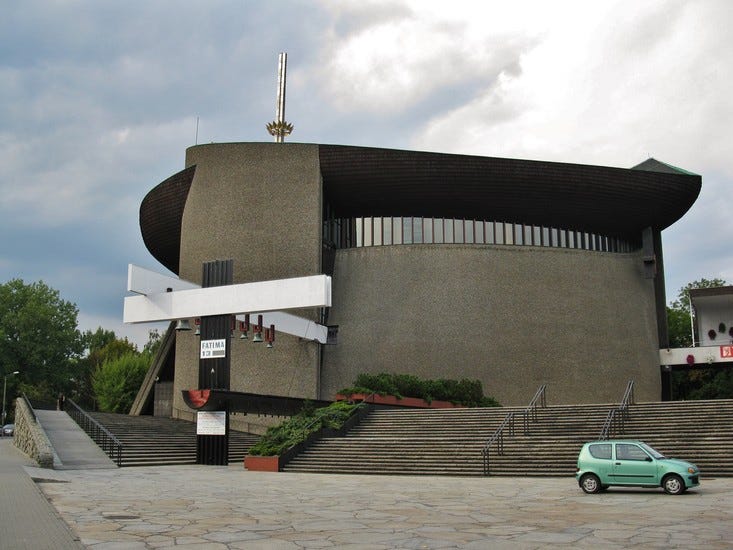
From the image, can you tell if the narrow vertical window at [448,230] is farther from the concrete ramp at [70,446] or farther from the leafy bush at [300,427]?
the concrete ramp at [70,446]

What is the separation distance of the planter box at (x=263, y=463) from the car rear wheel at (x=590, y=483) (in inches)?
390

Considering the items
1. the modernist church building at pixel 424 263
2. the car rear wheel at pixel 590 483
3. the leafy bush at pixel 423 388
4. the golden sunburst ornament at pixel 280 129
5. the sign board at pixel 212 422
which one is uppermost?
the golden sunburst ornament at pixel 280 129

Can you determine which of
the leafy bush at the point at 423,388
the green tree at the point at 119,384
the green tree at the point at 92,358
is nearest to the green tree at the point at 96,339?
the green tree at the point at 92,358

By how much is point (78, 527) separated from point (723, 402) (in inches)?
679

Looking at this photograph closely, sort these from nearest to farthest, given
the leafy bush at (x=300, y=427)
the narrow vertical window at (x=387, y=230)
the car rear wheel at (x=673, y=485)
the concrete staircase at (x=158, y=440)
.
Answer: the car rear wheel at (x=673, y=485) → the leafy bush at (x=300, y=427) → the concrete staircase at (x=158, y=440) → the narrow vertical window at (x=387, y=230)

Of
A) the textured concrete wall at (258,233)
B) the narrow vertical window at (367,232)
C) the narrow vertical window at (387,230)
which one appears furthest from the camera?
the narrow vertical window at (367,232)

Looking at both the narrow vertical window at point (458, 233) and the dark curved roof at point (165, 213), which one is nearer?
the dark curved roof at point (165, 213)

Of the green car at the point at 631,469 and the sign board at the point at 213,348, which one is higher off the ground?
the sign board at the point at 213,348

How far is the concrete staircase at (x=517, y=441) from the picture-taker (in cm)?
1806

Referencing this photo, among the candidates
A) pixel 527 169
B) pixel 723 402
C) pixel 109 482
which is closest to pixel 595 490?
pixel 723 402

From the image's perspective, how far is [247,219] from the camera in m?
36.0

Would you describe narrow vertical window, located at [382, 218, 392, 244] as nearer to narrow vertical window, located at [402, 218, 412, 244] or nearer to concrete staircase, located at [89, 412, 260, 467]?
narrow vertical window, located at [402, 218, 412, 244]

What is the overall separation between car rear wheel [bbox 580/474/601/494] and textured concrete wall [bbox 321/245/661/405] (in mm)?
20992

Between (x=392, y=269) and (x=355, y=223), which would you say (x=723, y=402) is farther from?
(x=355, y=223)
